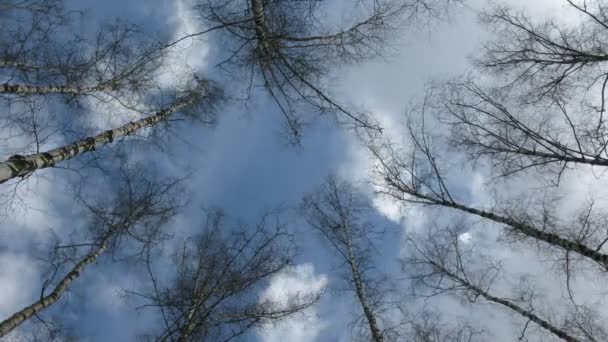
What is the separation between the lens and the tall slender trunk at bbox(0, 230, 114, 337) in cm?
513

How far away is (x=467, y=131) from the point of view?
8414mm

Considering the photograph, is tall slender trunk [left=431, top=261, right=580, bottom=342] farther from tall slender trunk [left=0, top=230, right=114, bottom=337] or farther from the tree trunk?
tall slender trunk [left=0, top=230, right=114, bottom=337]

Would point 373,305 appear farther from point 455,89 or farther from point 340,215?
point 455,89

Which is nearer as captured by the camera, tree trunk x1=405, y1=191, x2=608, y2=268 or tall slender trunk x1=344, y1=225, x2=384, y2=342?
tree trunk x1=405, y1=191, x2=608, y2=268

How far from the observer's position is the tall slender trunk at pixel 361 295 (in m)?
7.45

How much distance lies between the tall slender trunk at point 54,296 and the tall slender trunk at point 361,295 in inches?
219

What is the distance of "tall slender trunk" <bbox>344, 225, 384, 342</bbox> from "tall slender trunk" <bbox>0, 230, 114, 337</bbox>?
5.55m

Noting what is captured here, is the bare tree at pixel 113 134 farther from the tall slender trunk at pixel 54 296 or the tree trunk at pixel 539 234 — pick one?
the tree trunk at pixel 539 234

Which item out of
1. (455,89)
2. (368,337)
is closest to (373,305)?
(368,337)

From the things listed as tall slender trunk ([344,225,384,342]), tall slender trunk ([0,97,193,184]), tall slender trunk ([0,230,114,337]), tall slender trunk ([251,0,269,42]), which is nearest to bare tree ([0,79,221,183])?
tall slender trunk ([0,97,193,184])

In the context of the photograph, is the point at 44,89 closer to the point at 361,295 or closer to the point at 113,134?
the point at 113,134

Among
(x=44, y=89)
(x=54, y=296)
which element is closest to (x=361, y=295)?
(x=54, y=296)

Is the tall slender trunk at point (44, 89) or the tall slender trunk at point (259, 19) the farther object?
the tall slender trunk at point (44, 89)

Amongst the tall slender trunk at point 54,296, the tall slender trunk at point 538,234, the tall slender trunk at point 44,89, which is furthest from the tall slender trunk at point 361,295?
the tall slender trunk at point 44,89
